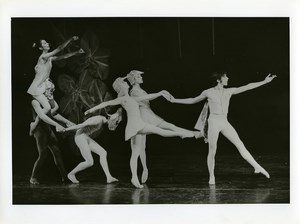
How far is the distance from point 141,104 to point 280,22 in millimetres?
1392

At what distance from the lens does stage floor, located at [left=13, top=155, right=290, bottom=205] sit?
5.37m

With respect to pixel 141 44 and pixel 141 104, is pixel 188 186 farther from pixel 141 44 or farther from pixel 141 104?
pixel 141 44

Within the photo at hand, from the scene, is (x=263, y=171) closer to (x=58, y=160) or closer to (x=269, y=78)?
(x=269, y=78)

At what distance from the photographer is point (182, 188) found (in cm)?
540

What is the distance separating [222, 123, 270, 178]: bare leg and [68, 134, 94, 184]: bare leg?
3.98 ft

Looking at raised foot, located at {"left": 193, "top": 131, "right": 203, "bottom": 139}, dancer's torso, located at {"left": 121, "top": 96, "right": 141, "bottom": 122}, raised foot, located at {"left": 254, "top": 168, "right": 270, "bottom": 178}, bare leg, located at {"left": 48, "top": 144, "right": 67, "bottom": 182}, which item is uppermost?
dancer's torso, located at {"left": 121, "top": 96, "right": 141, "bottom": 122}

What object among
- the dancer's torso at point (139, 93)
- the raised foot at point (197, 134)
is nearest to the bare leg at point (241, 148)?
the raised foot at point (197, 134)

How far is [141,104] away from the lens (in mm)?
5438

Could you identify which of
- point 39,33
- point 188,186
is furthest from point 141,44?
point 188,186

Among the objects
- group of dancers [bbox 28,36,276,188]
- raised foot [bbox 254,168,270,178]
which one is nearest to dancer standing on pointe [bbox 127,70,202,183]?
group of dancers [bbox 28,36,276,188]

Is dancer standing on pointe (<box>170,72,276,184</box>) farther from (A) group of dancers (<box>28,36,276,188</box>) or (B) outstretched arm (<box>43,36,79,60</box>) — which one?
(B) outstretched arm (<box>43,36,79,60</box>)

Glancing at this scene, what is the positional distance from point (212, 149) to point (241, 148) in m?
0.25

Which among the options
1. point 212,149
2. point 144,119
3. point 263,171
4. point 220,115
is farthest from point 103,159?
point 263,171

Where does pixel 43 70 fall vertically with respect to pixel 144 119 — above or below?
above
